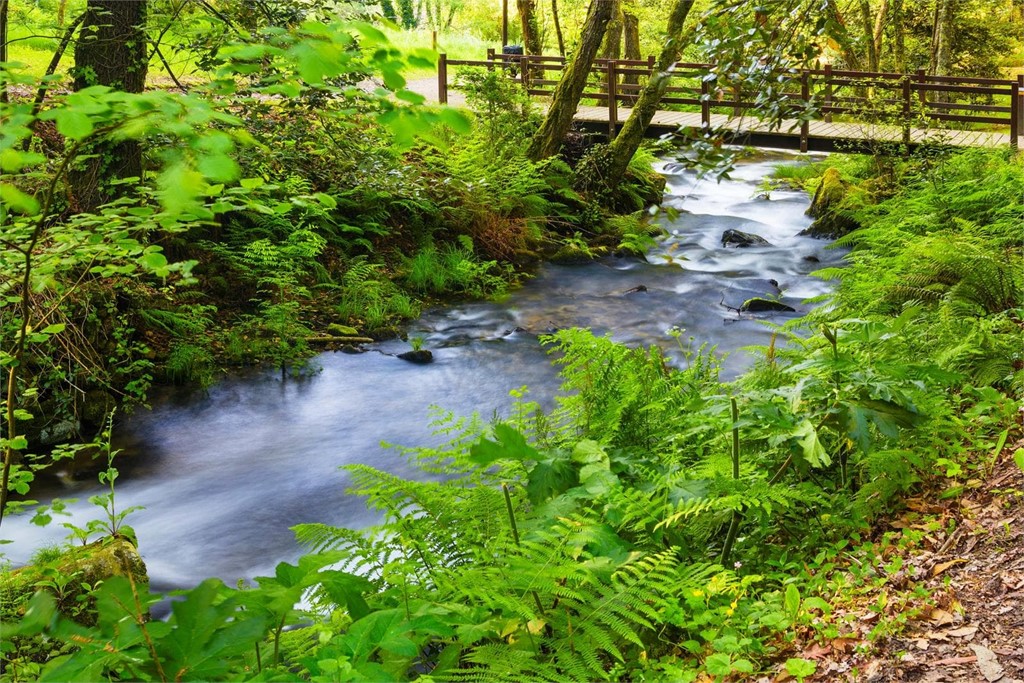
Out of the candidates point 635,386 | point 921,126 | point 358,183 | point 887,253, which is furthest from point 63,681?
point 921,126

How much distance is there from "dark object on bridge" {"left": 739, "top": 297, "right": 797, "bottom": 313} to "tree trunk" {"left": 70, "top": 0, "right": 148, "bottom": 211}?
23.7ft

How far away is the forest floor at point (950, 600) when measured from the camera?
8.59 ft

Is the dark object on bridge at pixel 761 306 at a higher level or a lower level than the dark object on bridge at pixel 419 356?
higher

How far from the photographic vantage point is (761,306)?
10.7 metres

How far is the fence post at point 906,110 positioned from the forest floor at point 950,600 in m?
11.0

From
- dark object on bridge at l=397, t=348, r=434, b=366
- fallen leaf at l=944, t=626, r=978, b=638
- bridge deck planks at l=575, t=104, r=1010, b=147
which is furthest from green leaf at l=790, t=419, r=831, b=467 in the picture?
bridge deck planks at l=575, t=104, r=1010, b=147

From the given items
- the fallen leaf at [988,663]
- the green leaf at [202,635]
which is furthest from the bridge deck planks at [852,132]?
the green leaf at [202,635]

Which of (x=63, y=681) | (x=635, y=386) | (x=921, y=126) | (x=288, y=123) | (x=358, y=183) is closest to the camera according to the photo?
(x=63, y=681)

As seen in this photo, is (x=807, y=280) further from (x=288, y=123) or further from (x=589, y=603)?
(x=589, y=603)

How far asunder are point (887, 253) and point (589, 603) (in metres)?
7.07

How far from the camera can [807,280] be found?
11766 millimetres

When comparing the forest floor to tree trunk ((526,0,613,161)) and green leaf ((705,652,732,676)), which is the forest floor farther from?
tree trunk ((526,0,613,161))

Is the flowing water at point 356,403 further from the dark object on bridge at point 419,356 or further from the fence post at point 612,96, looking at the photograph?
the fence post at point 612,96

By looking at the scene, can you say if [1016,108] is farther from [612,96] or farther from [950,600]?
[950,600]
